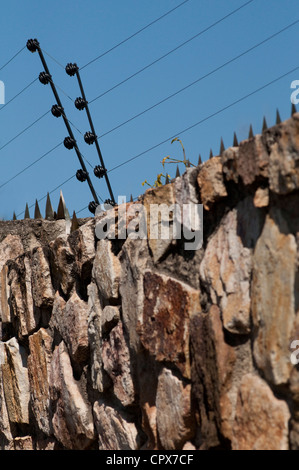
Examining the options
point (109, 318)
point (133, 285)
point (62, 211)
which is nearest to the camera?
point (133, 285)

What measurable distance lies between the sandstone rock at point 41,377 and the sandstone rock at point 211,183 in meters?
1.73

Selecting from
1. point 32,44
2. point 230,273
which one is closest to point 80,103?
point 32,44

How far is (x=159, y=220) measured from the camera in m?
3.61

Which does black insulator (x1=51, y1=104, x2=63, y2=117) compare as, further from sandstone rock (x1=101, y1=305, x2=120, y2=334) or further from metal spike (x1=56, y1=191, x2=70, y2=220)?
sandstone rock (x1=101, y1=305, x2=120, y2=334)

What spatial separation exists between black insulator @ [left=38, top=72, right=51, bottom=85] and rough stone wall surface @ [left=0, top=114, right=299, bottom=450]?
109 centimetres

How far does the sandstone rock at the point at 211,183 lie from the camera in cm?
319

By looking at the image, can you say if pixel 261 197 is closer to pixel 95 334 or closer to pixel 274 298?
pixel 274 298

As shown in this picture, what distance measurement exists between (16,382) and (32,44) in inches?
78.2

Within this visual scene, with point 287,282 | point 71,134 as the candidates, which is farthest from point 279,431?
point 71,134

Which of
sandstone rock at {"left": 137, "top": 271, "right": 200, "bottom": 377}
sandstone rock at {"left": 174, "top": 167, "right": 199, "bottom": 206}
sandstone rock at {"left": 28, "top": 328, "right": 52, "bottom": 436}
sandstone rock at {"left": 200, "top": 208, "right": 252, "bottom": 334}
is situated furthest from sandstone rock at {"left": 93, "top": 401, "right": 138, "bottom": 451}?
sandstone rock at {"left": 174, "top": 167, "right": 199, "bottom": 206}

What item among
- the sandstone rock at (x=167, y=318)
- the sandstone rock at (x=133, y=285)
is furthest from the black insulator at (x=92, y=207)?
the sandstone rock at (x=167, y=318)

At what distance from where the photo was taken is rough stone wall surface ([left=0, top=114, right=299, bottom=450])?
280 centimetres

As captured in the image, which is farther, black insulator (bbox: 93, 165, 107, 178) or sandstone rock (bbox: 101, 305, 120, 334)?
black insulator (bbox: 93, 165, 107, 178)
